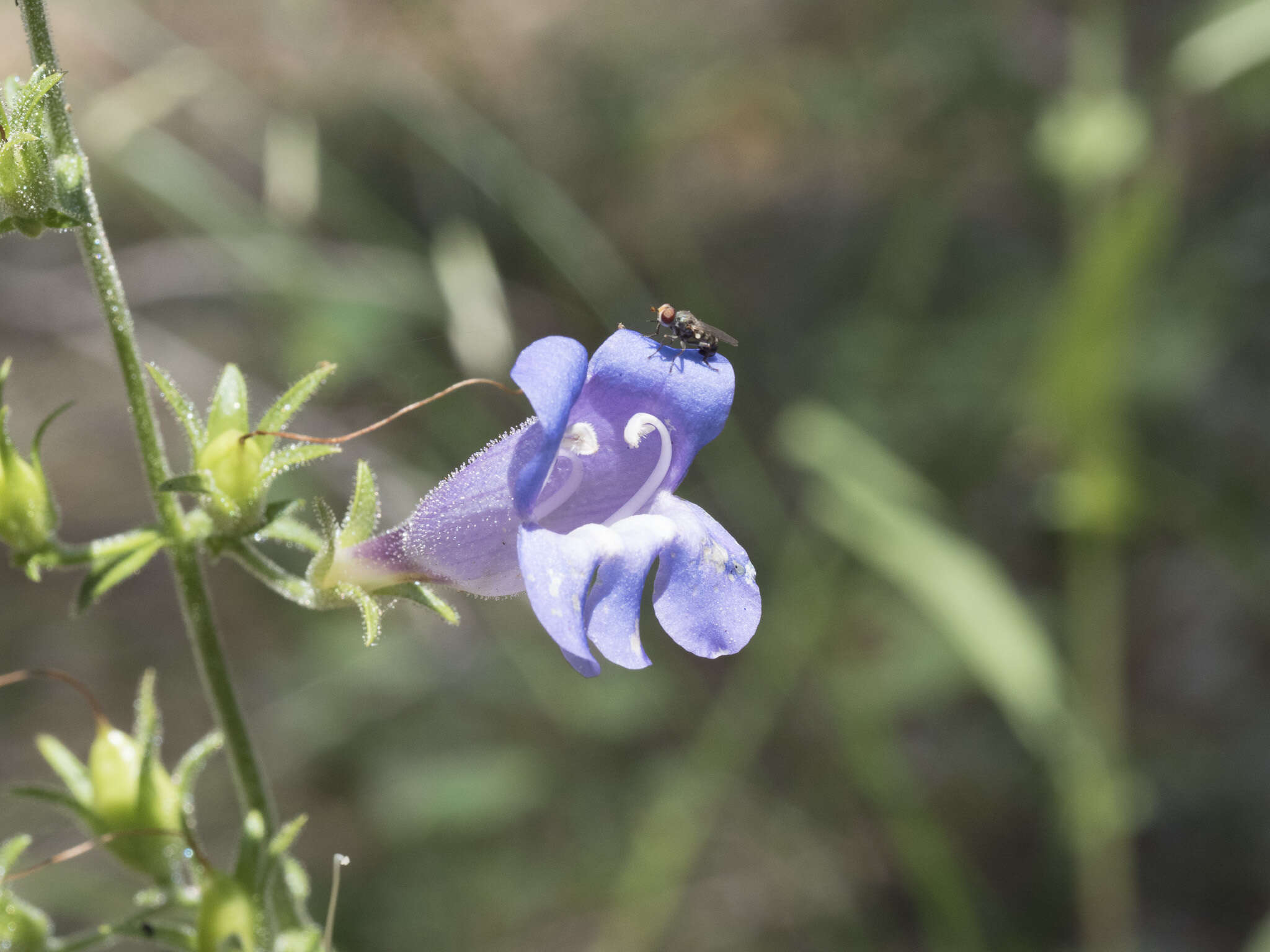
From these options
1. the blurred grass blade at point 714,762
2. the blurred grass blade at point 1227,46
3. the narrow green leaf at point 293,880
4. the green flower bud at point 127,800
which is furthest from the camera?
the blurred grass blade at point 714,762

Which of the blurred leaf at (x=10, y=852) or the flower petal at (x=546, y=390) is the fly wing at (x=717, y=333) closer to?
the flower petal at (x=546, y=390)

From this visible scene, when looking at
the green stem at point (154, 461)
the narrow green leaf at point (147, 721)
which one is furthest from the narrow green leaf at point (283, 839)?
the narrow green leaf at point (147, 721)

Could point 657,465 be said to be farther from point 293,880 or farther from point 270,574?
point 293,880

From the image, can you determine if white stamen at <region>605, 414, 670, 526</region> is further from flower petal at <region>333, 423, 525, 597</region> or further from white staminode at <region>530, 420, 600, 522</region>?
flower petal at <region>333, 423, 525, 597</region>

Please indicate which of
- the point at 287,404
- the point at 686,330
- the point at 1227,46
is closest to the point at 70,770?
the point at 287,404

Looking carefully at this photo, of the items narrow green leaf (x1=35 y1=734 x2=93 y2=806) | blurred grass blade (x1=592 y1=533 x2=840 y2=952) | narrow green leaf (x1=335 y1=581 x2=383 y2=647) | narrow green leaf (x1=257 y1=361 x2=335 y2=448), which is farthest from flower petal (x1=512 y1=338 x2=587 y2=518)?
blurred grass blade (x1=592 y1=533 x2=840 y2=952)

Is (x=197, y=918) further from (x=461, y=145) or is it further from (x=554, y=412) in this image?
(x=461, y=145)

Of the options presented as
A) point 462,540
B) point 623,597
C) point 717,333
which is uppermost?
point 717,333
